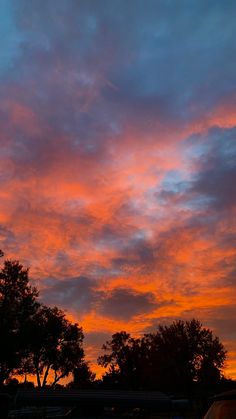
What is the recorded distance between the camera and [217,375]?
5691cm

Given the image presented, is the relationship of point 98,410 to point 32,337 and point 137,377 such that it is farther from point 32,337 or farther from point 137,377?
point 137,377

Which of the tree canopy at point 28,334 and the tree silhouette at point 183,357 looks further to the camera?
the tree silhouette at point 183,357

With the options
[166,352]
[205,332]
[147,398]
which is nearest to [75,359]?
[166,352]

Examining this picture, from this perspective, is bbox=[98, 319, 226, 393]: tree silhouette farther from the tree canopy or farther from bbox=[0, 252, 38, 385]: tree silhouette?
bbox=[0, 252, 38, 385]: tree silhouette

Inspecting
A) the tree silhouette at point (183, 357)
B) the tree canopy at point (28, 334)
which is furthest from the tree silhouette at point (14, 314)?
the tree silhouette at point (183, 357)

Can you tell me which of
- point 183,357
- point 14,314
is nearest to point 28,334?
point 14,314

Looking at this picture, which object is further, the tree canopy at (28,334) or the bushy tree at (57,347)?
the bushy tree at (57,347)

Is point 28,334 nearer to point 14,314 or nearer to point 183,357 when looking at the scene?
point 14,314

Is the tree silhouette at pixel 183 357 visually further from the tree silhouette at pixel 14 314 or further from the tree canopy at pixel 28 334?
the tree silhouette at pixel 14 314

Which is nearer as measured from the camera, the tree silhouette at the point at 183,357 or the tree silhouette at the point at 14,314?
the tree silhouette at the point at 14,314

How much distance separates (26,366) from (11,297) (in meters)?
10.8

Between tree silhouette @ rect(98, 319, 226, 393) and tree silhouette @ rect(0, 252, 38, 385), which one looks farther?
tree silhouette @ rect(98, 319, 226, 393)

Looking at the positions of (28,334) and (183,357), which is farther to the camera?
(183,357)

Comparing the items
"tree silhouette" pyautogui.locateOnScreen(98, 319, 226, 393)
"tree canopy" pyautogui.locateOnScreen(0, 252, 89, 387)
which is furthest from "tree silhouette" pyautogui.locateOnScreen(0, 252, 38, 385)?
"tree silhouette" pyautogui.locateOnScreen(98, 319, 226, 393)
